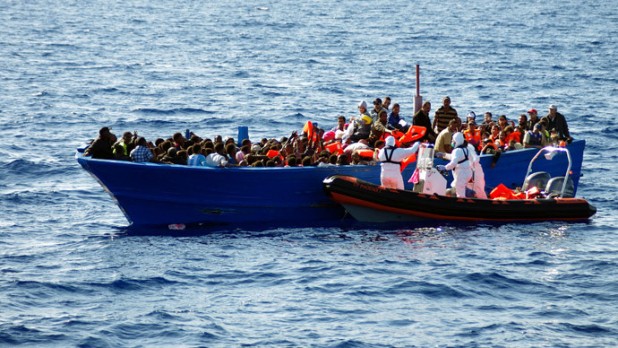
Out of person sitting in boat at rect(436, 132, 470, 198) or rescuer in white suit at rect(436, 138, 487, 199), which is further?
rescuer in white suit at rect(436, 138, 487, 199)

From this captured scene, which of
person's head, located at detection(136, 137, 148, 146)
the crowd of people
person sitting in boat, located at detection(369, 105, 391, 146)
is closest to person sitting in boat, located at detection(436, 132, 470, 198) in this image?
the crowd of people

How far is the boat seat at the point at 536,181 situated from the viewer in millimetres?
27688

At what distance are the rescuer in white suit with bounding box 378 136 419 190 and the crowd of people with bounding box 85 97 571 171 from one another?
0.54 feet

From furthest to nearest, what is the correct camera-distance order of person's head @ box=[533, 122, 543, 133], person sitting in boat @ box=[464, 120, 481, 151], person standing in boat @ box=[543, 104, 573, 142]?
person standing in boat @ box=[543, 104, 573, 142] < person's head @ box=[533, 122, 543, 133] < person sitting in boat @ box=[464, 120, 481, 151]

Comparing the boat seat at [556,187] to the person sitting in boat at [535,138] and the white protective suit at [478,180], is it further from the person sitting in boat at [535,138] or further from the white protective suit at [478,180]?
the white protective suit at [478,180]

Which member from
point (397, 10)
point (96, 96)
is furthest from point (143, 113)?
point (397, 10)

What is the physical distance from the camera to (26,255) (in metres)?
24.3

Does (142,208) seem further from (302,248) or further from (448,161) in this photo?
(448,161)

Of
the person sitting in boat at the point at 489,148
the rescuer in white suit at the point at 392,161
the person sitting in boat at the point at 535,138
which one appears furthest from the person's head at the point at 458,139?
the person sitting in boat at the point at 535,138

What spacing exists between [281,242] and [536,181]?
6.61 metres

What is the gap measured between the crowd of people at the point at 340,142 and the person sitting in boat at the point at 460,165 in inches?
42.2

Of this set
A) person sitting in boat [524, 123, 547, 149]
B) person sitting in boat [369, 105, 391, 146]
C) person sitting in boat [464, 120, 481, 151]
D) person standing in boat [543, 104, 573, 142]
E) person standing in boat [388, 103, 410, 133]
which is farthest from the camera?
person standing in boat [543, 104, 573, 142]

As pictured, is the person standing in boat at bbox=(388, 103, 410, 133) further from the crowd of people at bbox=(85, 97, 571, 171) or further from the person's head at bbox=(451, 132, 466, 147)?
the person's head at bbox=(451, 132, 466, 147)

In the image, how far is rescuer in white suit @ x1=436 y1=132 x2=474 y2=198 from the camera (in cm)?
2586
